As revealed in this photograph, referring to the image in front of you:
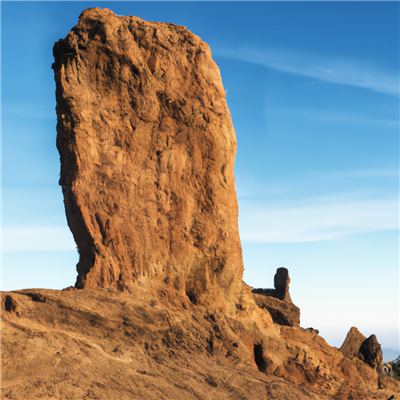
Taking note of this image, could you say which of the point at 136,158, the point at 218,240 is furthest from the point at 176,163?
the point at 218,240

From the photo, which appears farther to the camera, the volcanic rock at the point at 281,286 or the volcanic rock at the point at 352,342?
the volcanic rock at the point at 281,286

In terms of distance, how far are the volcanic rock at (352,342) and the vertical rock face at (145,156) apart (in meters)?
4.94

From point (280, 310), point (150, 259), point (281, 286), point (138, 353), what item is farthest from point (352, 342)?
point (138, 353)

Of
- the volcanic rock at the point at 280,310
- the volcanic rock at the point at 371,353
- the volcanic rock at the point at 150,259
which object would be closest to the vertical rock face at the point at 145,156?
the volcanic rock at the point at 150,259

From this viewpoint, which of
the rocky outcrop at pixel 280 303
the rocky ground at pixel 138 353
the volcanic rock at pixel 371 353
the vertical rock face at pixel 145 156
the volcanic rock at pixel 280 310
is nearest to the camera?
the rocky ground at pixel 138 353

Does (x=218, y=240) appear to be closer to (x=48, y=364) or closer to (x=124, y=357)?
(x=124, y=357)

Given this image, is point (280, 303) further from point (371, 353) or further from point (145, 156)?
point (145, 156)

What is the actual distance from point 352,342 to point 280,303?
9.12 ft

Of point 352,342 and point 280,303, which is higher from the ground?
point 280,303

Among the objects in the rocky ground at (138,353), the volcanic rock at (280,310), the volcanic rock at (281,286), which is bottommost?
the rocky ground at (138,353)

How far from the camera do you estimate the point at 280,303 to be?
56.0 ft

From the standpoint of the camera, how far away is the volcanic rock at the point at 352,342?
1465 centimetres

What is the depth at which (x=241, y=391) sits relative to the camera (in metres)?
9.23

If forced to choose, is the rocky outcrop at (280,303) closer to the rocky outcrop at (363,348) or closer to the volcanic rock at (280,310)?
the volcanic rock at (280,310)
